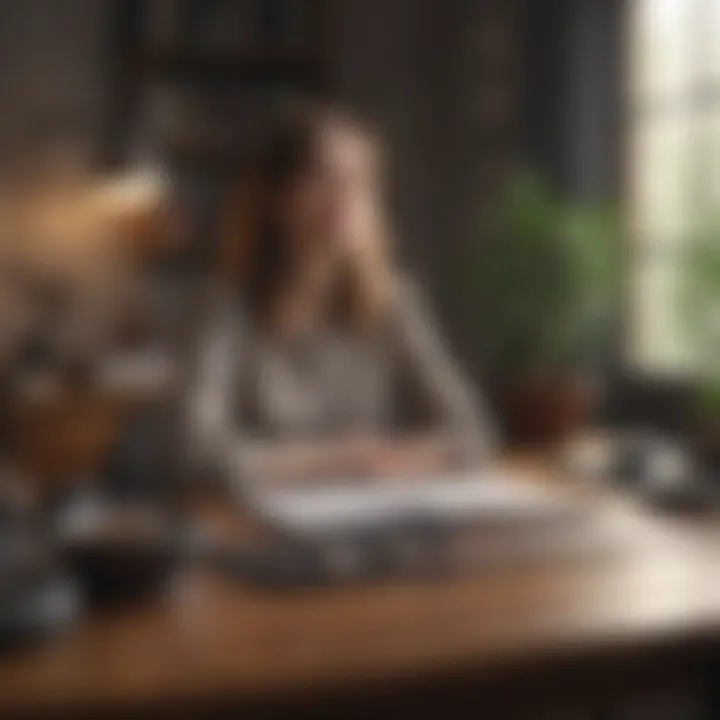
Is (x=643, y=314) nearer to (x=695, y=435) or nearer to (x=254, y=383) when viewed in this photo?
(x=695, y=435)

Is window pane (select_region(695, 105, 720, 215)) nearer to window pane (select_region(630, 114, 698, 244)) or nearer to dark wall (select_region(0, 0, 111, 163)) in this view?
window pane (select_region(630, 114, 698, 244))

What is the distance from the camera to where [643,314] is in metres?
0.91

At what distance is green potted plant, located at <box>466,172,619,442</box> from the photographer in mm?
840

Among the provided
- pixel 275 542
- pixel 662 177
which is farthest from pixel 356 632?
pixel 662 177

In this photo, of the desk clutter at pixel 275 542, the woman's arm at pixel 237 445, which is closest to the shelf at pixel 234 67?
the woman's arm at pixel 237 445

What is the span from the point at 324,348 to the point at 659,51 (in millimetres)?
329

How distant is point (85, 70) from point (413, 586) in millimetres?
358

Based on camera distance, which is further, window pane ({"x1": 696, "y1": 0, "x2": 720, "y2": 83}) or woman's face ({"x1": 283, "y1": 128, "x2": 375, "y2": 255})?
window pane ({"x1": 696, "y1": 0, "x2": 720, "y2": 83})

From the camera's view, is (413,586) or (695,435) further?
(695,435)

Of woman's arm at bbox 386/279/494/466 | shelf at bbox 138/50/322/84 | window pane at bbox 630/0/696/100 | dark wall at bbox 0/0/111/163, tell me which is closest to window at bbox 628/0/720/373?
window pane at bbox 630/0/696/100

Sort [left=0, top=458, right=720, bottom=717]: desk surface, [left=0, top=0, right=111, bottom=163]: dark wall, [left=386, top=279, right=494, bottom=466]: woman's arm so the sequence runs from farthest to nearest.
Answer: [left=386, top=279, right=494, bottom=466]: woman's arm, [left=0, top=0, right=111, bottom=163]: dark wall, [left=0, top=458, right=720, bottom=717]: desk surface

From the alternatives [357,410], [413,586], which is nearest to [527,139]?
[357,410]

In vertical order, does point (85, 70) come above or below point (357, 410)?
above

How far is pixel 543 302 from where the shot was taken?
0.87 m
